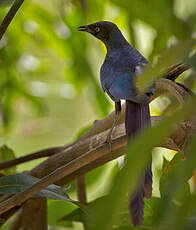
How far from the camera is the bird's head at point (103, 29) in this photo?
54.1 inches

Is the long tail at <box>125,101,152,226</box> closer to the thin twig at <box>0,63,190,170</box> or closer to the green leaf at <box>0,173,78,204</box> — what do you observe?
the thin twig at <box>0,63,190,170</box>

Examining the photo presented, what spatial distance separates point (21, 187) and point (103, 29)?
26.9 inches

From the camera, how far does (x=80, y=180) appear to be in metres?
1.39

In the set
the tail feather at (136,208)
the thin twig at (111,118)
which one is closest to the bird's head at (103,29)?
the thin twig at (111,118)

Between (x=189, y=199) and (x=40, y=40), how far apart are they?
168 centimetres

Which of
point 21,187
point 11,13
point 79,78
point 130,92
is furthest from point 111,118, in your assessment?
point 79,78

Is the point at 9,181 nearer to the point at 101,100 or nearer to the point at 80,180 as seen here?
the point at 80,180

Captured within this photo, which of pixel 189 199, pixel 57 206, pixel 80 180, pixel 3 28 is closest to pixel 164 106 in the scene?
pixel 80 180

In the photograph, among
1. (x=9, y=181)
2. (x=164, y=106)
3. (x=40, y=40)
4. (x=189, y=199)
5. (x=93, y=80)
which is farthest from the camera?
(x=40, y=40)

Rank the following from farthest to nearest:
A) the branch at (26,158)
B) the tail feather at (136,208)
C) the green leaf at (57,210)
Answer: the green leaf at (57,210) < the branch at (26,158) < the tail feather at (136,208)

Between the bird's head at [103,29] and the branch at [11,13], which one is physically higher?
the branch at [11,13]

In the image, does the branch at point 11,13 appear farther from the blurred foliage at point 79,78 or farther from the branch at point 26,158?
the branch at point 26,158

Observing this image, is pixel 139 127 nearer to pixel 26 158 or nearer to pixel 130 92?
pixel 130 92

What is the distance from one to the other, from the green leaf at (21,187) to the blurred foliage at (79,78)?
0.34 feet
